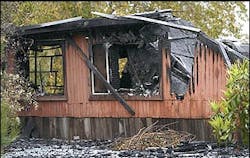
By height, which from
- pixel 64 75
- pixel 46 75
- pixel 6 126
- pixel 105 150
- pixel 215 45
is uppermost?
pixel 215 45

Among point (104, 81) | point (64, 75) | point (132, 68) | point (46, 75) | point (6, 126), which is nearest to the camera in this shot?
point (6, 126)

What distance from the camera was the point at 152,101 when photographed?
12523 millimetres

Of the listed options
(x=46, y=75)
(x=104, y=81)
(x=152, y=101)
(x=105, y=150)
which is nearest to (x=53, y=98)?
(x=104, y=81)

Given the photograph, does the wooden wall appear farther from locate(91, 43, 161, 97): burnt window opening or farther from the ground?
the ground

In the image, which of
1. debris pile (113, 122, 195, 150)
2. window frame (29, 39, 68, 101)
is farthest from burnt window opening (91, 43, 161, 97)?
debris pile (113, 122, 195, 150)

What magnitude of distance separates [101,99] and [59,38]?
6.13 feet

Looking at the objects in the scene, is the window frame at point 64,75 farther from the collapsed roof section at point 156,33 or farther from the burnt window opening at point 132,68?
the burnt window opening at point 132,68

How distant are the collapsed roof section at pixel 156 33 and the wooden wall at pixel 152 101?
222 mm

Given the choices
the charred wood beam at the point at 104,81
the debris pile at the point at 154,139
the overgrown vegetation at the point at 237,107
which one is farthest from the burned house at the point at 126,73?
the overgrown vegetation at the point at 237,107

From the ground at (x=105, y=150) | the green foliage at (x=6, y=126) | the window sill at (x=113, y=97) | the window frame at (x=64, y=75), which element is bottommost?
the ground at (x=105, y=150)

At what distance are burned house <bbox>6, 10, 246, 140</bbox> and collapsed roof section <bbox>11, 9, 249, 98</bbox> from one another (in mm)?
20

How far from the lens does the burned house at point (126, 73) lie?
11875mm

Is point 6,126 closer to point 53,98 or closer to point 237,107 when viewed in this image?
point 237,107

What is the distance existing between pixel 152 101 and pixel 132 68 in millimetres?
2009
